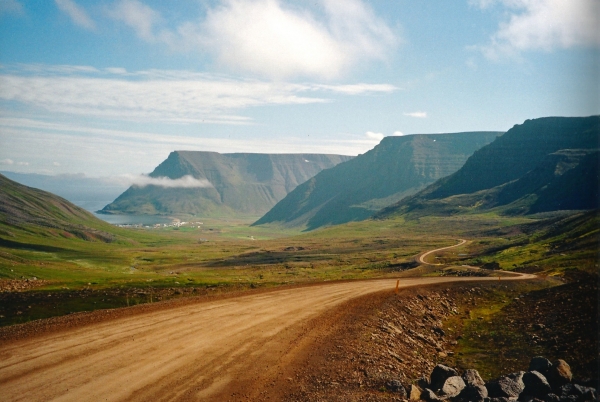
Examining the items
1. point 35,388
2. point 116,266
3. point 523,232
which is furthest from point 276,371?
point 523,232

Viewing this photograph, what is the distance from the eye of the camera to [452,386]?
23203 millimetres

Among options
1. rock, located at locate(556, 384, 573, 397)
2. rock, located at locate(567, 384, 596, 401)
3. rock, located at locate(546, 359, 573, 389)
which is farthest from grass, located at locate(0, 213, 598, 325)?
rock, located at locate(567, 384, 596, 401)

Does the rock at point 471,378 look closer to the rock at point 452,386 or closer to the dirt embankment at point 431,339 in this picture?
the rock at point 452,386

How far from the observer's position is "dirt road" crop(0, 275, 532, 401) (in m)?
21.8

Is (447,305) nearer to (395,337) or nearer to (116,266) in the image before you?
(395,337)

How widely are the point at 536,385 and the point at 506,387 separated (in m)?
1.36

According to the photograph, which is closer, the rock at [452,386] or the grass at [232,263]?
the rock at [452,386]

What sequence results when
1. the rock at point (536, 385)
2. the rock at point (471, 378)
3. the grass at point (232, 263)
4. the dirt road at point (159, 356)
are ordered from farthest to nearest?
the grass at point (232, 263) → the rock at point (471, 378) → the dirt road at point (159, 356) → the rock at point (536, 385)

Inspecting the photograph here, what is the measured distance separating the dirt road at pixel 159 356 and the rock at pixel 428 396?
7780mm

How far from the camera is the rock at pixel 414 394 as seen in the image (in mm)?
22167

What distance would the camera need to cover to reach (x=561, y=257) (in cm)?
8156

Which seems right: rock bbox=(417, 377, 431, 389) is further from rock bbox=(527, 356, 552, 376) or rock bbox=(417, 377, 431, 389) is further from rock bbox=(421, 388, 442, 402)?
rock bbox=(527, 356, 552, 376)

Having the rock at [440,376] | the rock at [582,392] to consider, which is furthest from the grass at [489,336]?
the rock at [582,392]

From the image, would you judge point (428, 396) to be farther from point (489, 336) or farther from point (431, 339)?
point (489, 336)
